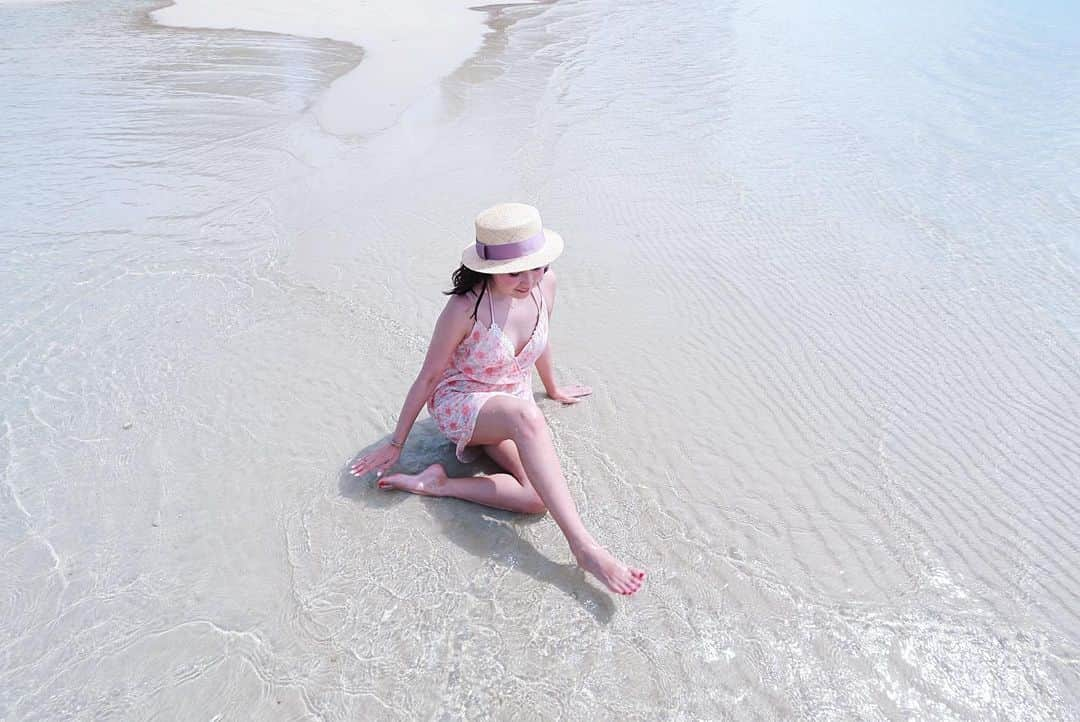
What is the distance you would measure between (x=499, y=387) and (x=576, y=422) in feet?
2.33

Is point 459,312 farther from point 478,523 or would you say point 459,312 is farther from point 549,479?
point 478,523

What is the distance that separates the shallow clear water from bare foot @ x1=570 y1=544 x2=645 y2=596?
4.6 inches

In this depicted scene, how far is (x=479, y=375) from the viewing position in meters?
3.19

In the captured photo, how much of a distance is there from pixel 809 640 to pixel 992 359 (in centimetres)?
242

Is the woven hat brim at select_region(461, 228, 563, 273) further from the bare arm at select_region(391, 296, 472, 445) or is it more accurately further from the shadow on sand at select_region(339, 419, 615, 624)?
the shadow on sand at select_region(339, 419, 615, 624)

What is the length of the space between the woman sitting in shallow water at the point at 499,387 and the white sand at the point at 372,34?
5699 millimetres

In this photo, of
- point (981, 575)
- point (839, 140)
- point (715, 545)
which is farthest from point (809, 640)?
point (839, 140)

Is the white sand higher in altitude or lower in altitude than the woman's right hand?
lower

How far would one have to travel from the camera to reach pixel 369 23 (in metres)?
14.7

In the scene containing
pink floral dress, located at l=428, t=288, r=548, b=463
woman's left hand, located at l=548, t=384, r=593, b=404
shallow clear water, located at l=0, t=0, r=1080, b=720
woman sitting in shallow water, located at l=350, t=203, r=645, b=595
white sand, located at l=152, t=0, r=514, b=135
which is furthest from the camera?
white sand, located at l=152, t=0, r=514, b=135

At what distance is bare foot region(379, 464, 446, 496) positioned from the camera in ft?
10.7

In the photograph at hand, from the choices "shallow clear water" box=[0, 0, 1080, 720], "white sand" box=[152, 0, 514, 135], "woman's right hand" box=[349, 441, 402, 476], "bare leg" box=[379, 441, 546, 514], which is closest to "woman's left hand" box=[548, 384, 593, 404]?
"shallow clear water" box=[0, 0, 1080, 720]

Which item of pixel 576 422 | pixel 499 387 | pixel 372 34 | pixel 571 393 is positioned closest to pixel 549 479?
pixel 499 387

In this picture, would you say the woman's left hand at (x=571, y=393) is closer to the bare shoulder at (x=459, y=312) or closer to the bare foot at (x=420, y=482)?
the bare foot at (x=420, y=482)
